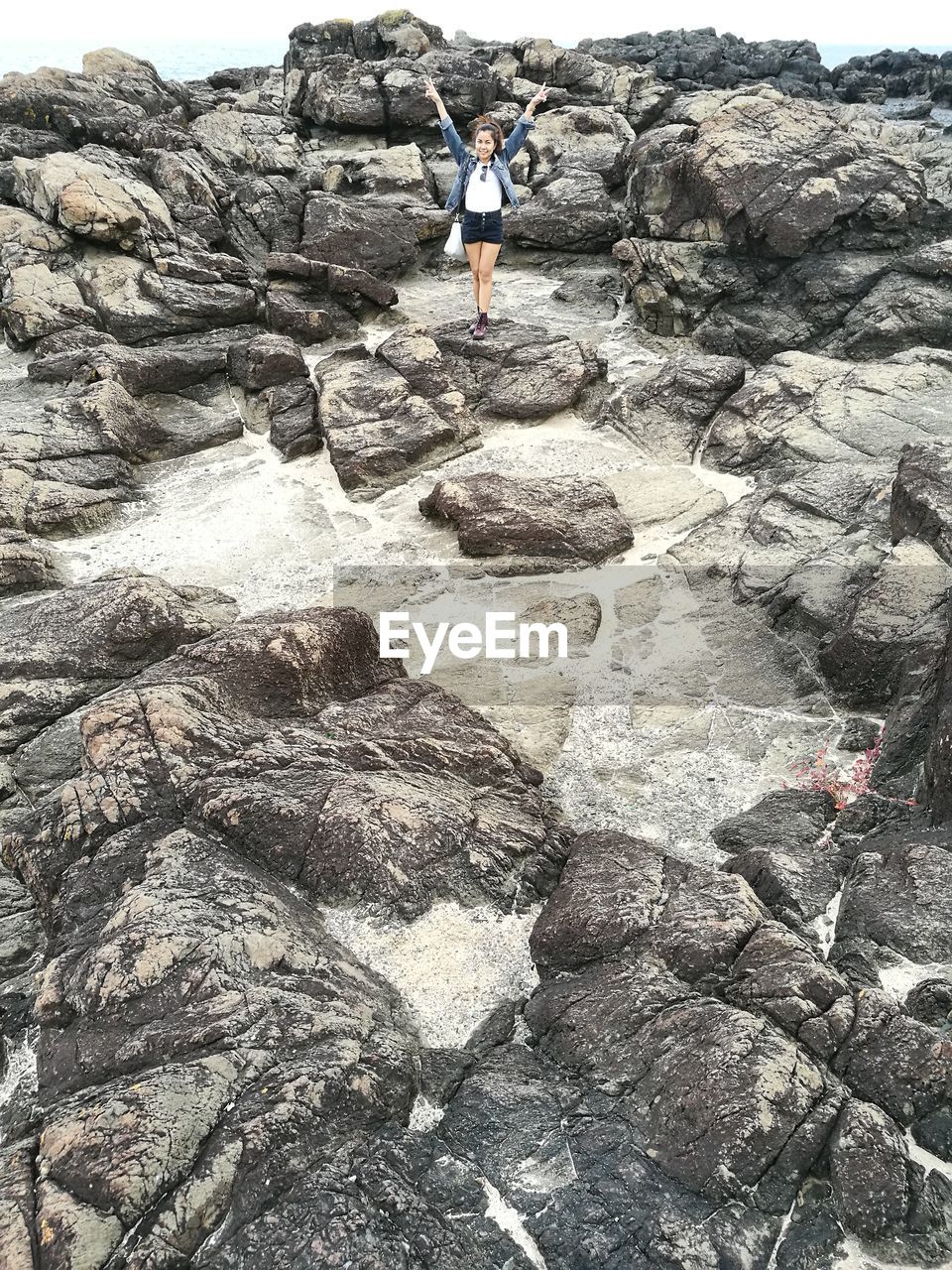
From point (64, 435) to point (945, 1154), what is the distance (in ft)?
31.5

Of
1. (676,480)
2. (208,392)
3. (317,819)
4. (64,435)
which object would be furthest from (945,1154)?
(208,392)

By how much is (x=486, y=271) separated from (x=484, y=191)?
44.2 inches

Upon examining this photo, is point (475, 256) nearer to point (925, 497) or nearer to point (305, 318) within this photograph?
point (305, 318)

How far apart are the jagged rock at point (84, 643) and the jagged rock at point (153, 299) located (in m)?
5.89

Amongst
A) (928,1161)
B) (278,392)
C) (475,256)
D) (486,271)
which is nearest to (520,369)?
(486,271)

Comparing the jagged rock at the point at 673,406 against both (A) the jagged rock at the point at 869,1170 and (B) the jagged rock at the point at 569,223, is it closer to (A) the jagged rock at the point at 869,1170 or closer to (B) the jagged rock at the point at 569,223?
(B) the jagged rock at the point at 569,223

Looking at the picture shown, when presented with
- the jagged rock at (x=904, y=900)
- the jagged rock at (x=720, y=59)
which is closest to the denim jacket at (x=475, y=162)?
the jagged rock at (x=904, y=900)

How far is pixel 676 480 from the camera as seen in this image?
9375 millimetres

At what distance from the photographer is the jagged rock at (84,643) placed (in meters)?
6.39

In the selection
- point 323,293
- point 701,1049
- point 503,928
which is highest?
point 323,293

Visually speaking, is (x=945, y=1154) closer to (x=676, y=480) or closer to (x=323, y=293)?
(x=676, y=480)

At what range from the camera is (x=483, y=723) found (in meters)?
6.09

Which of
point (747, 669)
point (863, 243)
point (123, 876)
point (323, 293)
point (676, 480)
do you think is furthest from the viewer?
point (323, 293)

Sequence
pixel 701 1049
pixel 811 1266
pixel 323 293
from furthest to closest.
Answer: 1. pixel 323 293
2. pixel 701 1049
3. pixel 811 1266
